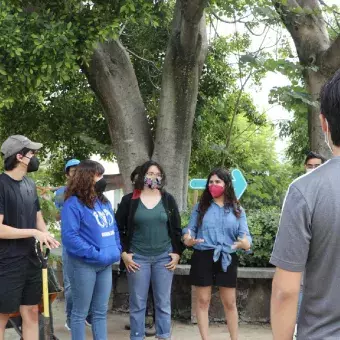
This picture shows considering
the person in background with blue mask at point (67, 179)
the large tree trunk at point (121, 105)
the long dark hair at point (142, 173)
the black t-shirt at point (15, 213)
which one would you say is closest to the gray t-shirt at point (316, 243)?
the black t-shirt at point (15, 213)

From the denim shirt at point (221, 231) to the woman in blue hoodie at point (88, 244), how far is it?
919 millimetres

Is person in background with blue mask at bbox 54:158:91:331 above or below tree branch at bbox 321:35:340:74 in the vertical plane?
below

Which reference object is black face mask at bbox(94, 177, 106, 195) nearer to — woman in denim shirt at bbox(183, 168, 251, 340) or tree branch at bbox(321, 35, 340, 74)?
woman in denim shirt at bbox(183, 168, 251, 340)

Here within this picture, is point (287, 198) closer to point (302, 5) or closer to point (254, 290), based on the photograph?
point (254, 290)

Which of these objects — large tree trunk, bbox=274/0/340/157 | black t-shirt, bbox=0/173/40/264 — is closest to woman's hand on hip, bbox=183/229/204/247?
black t-shirt, bbox=0/173/40/264

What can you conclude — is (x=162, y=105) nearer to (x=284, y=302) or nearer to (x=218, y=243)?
(x=218, y=243)

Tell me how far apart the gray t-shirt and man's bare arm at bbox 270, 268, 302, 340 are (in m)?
0.04

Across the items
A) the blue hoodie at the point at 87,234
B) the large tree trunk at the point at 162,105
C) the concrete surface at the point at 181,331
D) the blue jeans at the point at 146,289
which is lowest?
the concrete surface at the point at 181,331

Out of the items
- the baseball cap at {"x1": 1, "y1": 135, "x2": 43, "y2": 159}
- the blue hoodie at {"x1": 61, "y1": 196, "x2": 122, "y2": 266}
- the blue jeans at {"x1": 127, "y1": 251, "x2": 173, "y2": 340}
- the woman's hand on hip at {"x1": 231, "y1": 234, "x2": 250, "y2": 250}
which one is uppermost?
the baseball cap at {"x1": 1, "y1": 135, "x2": 43, "y2": 159}

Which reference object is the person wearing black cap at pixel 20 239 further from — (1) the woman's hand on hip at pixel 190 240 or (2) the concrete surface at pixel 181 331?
(2) the concrete surface at pixel 181 331

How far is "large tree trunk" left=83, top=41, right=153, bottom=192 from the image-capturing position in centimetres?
904

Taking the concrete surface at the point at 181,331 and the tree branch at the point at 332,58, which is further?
the tree branch at the point at 332,58

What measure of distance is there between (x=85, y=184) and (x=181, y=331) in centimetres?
244

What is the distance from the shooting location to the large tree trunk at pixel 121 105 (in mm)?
9039
